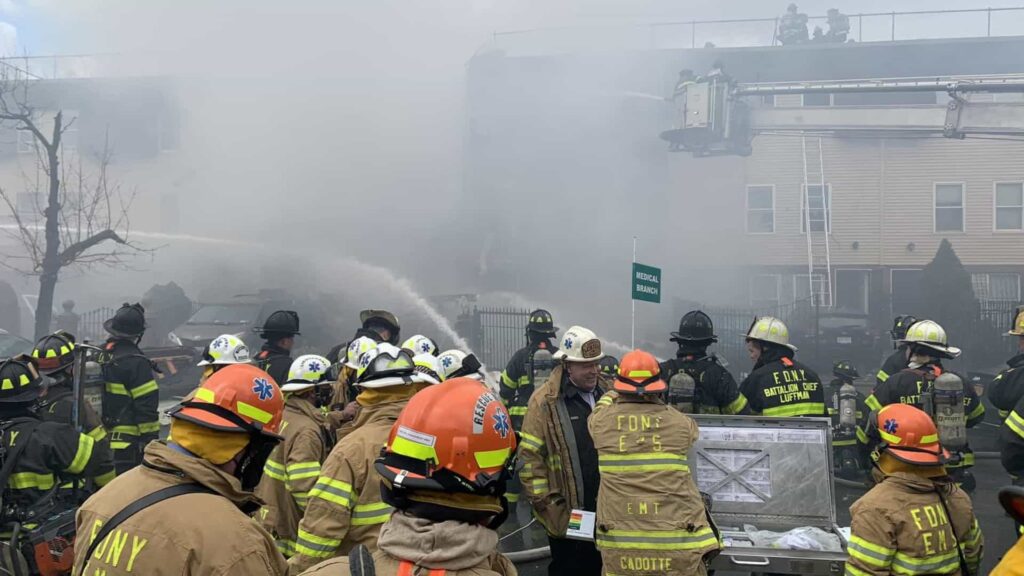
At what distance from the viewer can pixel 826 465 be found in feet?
13.9

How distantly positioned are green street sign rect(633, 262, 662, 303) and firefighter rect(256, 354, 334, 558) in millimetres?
4190

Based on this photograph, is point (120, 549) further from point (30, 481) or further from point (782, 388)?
point (782, 388)

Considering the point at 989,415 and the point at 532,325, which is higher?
the point at 532,325

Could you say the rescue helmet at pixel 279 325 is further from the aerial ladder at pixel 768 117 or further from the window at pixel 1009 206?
the window at pixel 1009 206

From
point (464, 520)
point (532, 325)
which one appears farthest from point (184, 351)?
point (464, 520)

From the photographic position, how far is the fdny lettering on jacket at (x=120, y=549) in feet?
6.21

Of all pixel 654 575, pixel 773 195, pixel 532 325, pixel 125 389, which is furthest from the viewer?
pixel 773 195

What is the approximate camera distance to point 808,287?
21.0 meters

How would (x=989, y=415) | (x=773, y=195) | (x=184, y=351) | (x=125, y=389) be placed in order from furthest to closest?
(x=773, y=195) → (x=184, y=351) → (x=989, y=415) → (x=125, y=389)

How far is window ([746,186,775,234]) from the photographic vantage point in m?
21.4

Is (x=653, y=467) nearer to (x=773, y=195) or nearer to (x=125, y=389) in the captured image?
(x=125, y=389)

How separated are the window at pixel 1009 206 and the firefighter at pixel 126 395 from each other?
22220mm

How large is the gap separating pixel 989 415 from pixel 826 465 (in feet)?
26.3

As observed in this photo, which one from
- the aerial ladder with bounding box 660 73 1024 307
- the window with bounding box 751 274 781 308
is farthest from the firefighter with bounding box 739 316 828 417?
the window with bounding box 751 274 781 308
